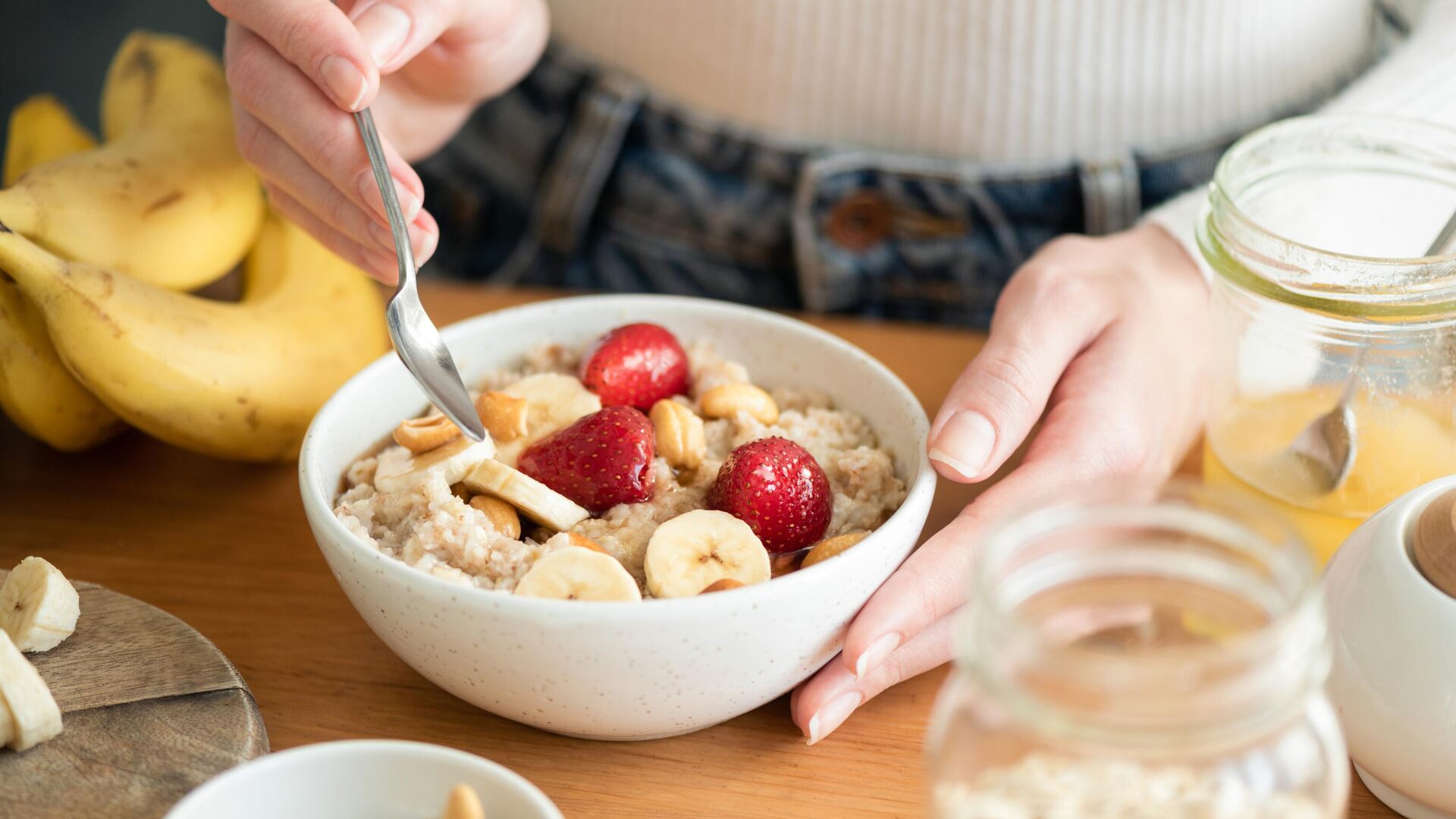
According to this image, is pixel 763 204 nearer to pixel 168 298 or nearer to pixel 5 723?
pixel 168 298

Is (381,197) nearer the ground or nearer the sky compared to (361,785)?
nearer the sky

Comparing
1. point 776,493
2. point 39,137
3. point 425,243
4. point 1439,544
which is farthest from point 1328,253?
point 39,137

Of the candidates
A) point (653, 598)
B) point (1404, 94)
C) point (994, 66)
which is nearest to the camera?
point (653, 598)

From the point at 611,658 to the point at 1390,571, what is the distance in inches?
14.8

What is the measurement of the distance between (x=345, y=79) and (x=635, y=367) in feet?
0.81

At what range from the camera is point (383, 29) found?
79 cm

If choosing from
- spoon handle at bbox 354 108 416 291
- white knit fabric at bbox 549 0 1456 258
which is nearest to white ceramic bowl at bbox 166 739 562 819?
spoon handle at bbox 354 108 416 291

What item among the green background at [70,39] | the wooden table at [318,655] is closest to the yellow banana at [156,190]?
the wooden table at [318,655]

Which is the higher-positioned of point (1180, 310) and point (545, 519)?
point (545, 519)

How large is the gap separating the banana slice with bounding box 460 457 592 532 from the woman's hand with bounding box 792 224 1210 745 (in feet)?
0.54

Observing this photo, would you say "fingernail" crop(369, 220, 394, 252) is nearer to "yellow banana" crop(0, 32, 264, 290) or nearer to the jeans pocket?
"yellow banana" crop(0, 32, 264, 290)

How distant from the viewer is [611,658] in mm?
595

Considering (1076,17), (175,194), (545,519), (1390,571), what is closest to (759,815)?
(545,519)

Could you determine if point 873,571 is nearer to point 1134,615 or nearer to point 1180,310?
point 1134,615
